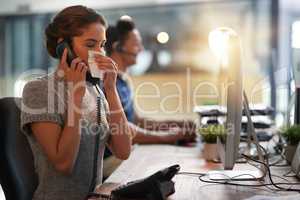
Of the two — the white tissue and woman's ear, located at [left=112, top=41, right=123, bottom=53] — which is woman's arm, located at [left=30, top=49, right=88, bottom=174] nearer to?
the white tissue

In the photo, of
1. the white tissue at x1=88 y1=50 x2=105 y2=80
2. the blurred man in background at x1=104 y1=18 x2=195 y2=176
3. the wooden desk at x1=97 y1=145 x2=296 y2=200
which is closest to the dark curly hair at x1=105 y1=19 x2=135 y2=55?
the blurred man in background at x1=104 y1=18 x2=195 y2=176

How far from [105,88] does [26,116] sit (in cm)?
37

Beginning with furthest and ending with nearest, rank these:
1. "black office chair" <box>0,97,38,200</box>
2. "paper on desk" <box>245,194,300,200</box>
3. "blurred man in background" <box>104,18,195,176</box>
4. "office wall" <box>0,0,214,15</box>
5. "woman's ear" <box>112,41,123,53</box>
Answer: "office wall" <box>0,0,214,15</box> → "woman's ear" <box>112,41,123,53</box> → "blurred man in background" <box>104,18,195,176</box> → "black office chair" <box>0,97,38,200</box> → "paper on desk" <box>245,194,300,200</box>

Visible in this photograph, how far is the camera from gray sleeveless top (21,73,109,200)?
4.29 ft

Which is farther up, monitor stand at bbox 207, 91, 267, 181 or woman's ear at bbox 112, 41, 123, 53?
woman's ear at bbox 112, 41, 123, 53

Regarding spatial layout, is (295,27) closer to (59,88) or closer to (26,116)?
(59,88)

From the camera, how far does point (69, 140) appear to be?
1.27m

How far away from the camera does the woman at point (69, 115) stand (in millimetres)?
1287

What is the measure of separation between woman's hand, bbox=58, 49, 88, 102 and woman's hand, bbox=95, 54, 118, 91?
0.29 ft

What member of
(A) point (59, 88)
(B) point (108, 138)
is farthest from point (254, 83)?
(A) point (59, 88)

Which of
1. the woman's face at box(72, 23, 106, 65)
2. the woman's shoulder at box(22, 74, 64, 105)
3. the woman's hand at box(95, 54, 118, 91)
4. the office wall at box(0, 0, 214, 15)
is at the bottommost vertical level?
the woman's shoulder at box(22, 74, 64, 105)

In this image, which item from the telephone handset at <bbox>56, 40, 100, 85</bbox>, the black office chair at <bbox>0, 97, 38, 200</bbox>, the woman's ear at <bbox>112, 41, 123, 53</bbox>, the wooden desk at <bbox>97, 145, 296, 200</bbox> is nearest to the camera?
the wooden desk at <bbox>97, 145, 296, 200</bbox>

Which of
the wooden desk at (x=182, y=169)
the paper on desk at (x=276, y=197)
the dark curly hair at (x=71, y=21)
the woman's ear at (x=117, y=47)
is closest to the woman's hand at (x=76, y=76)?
the dark curly hair at (x=71, y=21)

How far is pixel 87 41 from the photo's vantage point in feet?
4.67
